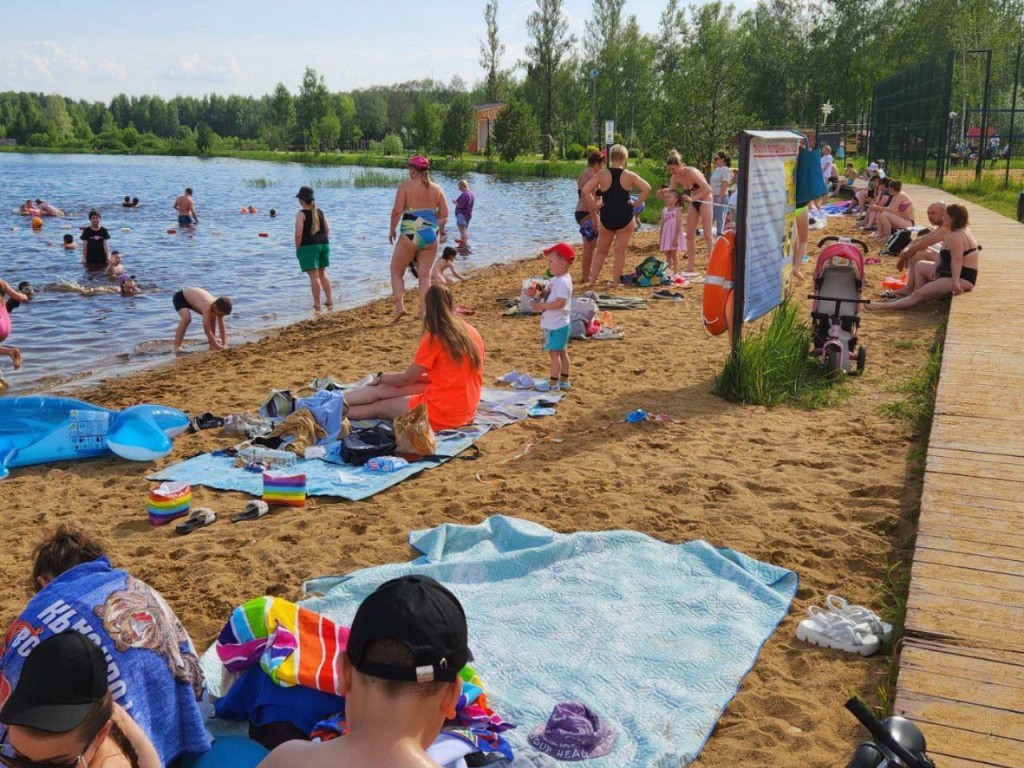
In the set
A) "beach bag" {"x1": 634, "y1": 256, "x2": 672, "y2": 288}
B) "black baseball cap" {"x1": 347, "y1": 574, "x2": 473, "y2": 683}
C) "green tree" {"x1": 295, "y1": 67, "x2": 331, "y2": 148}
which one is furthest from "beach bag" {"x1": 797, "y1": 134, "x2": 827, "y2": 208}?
"green tree" {"x1": 295, "y1": 67, "x2": 331, "y2": 148}

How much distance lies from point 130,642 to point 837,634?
8.84ft

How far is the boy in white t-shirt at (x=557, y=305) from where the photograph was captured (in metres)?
7.23

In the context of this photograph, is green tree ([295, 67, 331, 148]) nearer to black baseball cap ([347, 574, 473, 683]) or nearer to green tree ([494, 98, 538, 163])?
green tree ([494, 98, 538, 163])

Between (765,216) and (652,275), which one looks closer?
(765,216)

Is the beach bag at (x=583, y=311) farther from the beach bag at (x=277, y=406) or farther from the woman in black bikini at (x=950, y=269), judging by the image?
the beach bag at (x=277, y=406)

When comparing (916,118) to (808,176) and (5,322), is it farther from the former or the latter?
(5,322)

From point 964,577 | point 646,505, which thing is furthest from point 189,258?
point 964,577

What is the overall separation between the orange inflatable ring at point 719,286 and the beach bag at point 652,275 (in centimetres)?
555

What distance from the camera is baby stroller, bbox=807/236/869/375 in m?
7.51

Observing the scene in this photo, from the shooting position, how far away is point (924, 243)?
34.8ft

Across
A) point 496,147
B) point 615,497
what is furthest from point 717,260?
point 496,147

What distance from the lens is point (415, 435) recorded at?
20.1 feet

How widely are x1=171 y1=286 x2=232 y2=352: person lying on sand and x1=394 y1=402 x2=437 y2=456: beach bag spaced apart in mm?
4698

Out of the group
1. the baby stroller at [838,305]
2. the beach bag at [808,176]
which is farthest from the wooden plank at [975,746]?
the beach bag at [808,176]
